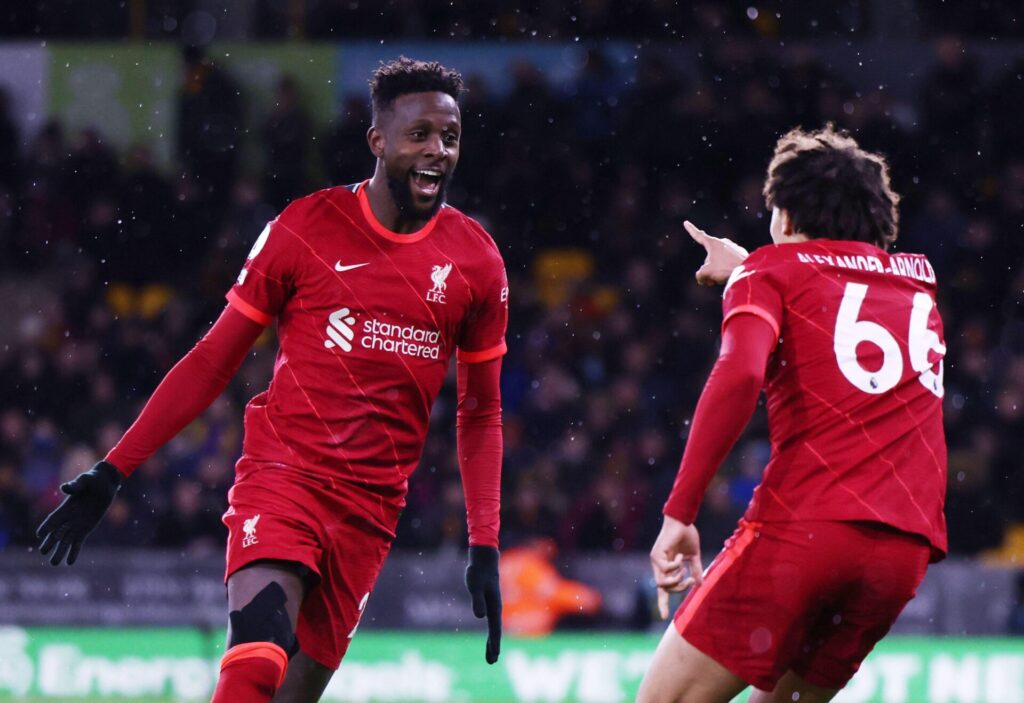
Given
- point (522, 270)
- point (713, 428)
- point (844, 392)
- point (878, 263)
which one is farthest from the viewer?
point (522, 270)

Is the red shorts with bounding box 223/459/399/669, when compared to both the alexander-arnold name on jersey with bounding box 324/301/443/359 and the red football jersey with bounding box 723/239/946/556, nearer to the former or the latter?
the alexander-arnold name on jersey with bounding box 324/301/443/359

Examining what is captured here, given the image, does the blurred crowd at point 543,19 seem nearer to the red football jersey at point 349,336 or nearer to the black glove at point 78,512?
the red football jersey at point 349,336

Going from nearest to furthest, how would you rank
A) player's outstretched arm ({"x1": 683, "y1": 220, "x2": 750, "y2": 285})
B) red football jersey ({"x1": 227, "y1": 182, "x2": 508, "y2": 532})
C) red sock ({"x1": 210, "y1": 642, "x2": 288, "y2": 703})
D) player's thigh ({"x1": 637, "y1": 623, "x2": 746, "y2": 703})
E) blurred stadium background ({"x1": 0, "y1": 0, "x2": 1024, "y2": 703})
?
player's thigh ({"x1": 637, "y1": 623, "x2": 746, "y2": 703}) < red sock ({"x1": 210, "y1": 642, "x2": 288, "y2": 703}) < player's outstretched arm ({"x1": 683, "y1": 220, "x2": 750, "y2": 285}) < red football jersey ({"x1": 227, "y1": 182, "x2": 508, "y2": 532}) < blurred stadium background ({"x1": 0, "y1": 0, "x2": 1024, "y2": 703})

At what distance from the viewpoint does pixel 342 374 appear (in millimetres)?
4336

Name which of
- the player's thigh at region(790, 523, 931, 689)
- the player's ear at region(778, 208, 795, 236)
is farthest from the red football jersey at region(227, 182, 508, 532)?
the player's thigh at region(790, 523, 931, 689)

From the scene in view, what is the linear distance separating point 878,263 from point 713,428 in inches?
24.2

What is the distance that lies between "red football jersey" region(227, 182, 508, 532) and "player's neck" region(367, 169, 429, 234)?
0.02 m

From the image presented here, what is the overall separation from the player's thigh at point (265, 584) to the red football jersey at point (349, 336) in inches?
12.3

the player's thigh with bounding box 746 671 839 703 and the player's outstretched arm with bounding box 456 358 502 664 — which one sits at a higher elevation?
the player's outstretched arm with bounding box 456 358 502 664

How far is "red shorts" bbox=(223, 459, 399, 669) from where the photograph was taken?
4.09 meters

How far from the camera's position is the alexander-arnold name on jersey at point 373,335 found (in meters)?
4.34

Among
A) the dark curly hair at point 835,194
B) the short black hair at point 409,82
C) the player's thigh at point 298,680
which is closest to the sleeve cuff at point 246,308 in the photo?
the short black hair at point 409,82

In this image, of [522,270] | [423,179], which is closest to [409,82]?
[423,179]

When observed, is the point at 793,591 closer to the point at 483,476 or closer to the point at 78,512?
the point at 483,476
